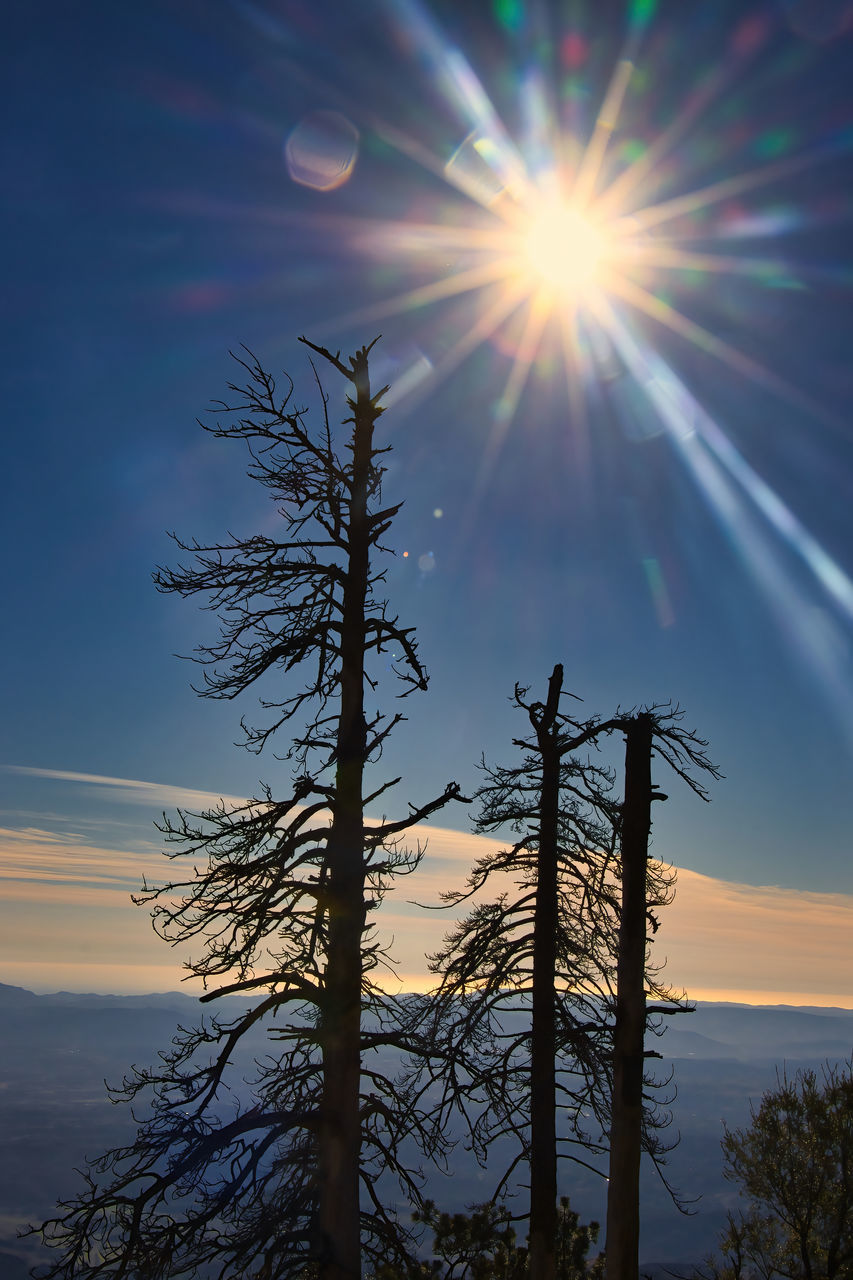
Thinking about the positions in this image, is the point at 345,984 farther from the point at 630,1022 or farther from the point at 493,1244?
the point at 493,1244

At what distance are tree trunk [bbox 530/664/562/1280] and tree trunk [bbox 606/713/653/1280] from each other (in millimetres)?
4183

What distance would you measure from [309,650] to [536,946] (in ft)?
26.1

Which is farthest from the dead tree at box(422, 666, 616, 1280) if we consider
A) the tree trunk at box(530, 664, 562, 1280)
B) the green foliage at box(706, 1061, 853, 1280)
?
the green foliage at box(706, 1061, 853, 1280)

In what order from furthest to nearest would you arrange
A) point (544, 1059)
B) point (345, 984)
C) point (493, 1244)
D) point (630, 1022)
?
point (493, 1244)
point (544, 1059)
point (345, 984)
point (630, 1022)

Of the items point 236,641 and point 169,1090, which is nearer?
point 169,1090

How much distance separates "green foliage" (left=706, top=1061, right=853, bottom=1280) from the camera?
2905cm

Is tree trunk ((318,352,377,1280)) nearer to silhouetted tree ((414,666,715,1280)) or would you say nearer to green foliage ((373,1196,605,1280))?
silhouetted tree ((414,666,715,1280))

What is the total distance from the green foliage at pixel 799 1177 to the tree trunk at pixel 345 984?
25.3 meters

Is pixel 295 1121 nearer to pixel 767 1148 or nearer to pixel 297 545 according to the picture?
pixel 297 545

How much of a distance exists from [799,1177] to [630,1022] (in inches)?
1092

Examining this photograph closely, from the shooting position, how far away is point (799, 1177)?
30031 millimetres

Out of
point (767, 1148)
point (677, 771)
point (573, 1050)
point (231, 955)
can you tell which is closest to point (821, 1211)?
point (767, 1148)

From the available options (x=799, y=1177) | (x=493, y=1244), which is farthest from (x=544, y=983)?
(x=799, y=1177)

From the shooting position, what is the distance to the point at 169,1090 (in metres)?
8.74
